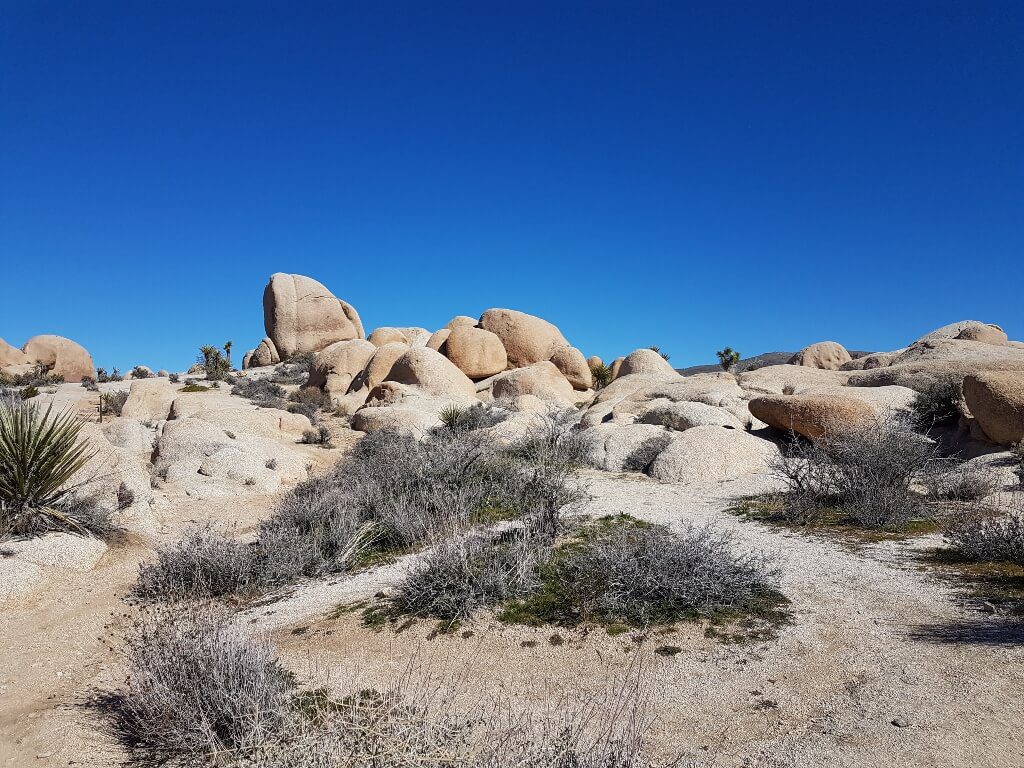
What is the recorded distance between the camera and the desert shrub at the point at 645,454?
11305mm

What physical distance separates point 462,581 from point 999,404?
396 inches

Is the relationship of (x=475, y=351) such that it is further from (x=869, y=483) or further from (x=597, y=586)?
(x=597, y=586)

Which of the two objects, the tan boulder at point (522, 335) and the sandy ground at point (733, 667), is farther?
the tan boulder at point (522, 335)

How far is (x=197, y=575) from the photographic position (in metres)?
5.80

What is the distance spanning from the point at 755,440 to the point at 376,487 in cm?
741

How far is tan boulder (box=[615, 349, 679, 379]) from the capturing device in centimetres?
2784

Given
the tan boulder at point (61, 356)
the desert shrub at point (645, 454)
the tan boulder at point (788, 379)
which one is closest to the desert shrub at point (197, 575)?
the desert shrub at point (645, 454)

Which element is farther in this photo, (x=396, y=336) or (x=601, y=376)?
(x=396, y=336)

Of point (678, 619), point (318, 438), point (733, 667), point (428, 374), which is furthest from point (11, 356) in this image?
point (733, 667)

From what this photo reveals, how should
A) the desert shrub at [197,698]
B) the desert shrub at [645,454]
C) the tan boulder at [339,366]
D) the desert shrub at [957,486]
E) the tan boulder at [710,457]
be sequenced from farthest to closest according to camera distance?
the tan boulder at [339,366] → the desert shrub at [645,454] → the tan boulder at [710,457] → the desert shrub at [957,486] → the desert shrub at [197,698]

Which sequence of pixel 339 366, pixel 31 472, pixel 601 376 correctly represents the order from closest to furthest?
1. pixel 31 472
2. pixel 339 366
3. pixel 601 376

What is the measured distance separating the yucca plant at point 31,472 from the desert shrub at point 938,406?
46.7ft

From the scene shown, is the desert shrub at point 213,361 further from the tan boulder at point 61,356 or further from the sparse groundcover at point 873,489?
the sparse groundcover at point 873,489

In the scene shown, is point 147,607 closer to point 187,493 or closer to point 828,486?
point 187,493
